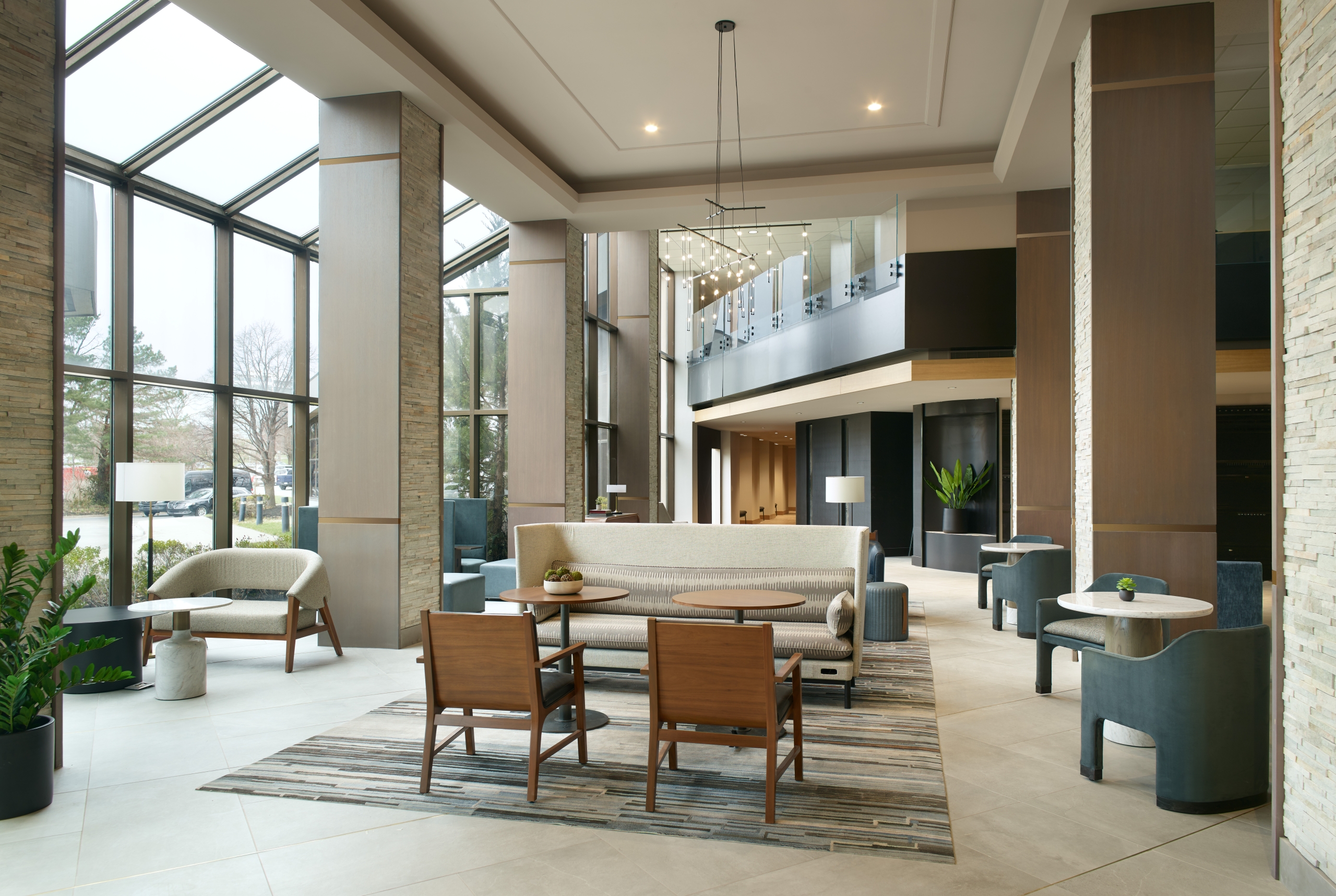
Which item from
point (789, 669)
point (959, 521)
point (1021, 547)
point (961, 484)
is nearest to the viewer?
point (789, 669)

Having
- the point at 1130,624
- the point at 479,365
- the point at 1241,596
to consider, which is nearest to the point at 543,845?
the point at 1130,624

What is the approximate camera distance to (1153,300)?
4867mm

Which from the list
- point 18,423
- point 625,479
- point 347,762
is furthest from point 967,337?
point 18,423

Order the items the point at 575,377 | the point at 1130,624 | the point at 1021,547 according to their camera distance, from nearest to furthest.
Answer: the point at 1130,624 → the point at 1021,547 → the point at 575,377

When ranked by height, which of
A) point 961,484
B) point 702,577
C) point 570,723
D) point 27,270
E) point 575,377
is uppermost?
point 575,377

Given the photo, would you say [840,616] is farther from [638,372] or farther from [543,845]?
[638,372]

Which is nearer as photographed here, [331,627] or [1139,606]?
[1139,606]

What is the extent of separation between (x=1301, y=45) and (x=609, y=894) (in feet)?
11.1

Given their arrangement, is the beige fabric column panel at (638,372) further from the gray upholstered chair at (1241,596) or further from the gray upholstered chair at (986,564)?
the gray upholstered chair at (1241,596)

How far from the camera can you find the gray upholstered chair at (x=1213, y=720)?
3.04 meters

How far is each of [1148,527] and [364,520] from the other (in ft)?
17.7

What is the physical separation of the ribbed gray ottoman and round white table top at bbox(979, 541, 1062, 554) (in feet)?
4.08

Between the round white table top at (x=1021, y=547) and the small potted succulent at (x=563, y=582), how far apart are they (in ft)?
13.3

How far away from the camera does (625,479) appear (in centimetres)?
1271
